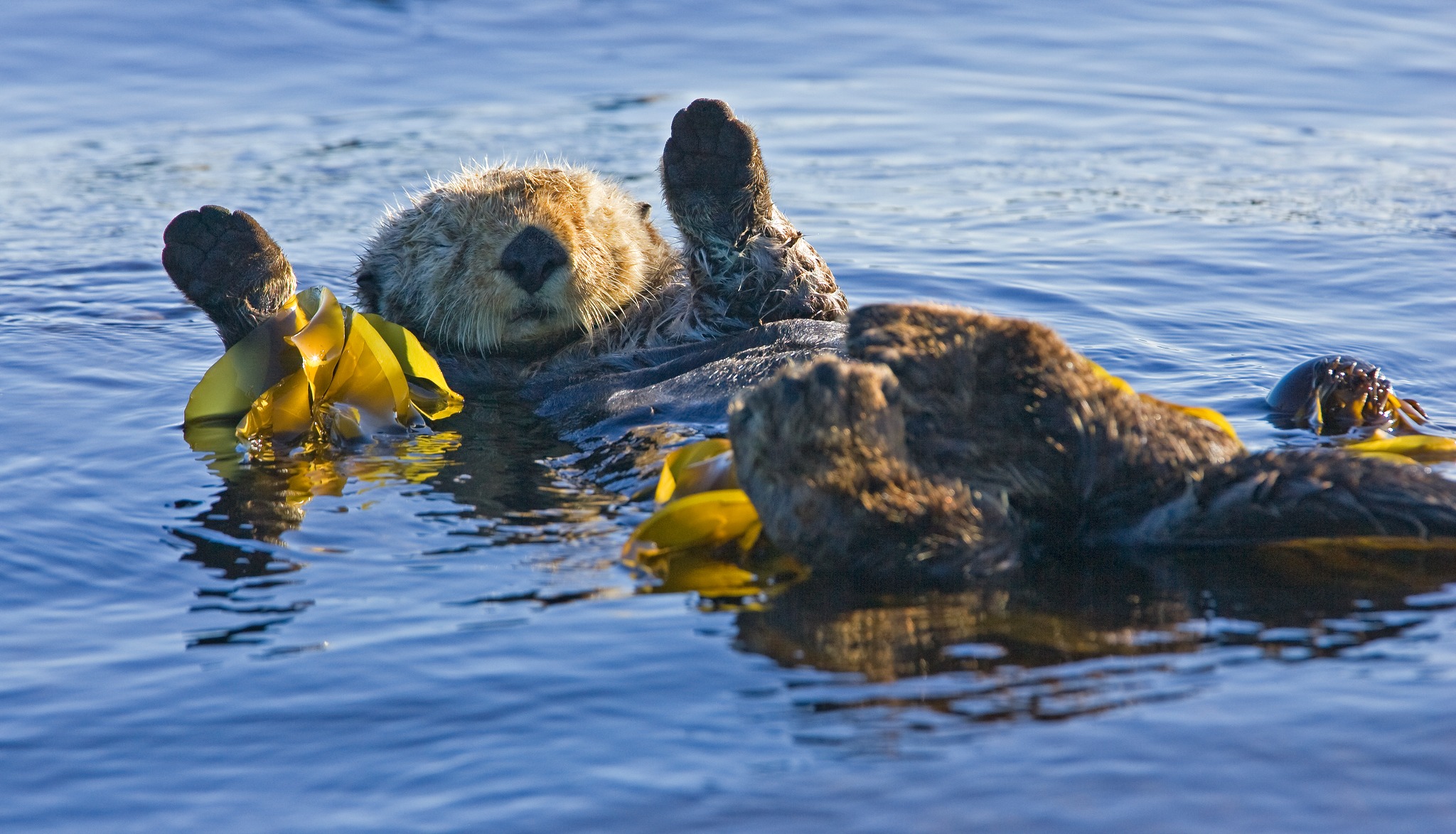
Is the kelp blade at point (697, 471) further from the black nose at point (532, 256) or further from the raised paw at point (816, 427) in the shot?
the black nose at point (532, 256)

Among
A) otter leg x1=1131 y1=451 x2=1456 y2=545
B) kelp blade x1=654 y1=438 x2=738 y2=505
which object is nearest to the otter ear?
kelp blade x1=654 y1=438 x2=738 y2=505

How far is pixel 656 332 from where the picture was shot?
4.85 metres

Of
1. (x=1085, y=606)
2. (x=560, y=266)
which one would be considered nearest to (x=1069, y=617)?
(x=1085, y=606)

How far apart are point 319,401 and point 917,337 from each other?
2233 millimetres

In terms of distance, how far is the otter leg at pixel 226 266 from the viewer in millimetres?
4070

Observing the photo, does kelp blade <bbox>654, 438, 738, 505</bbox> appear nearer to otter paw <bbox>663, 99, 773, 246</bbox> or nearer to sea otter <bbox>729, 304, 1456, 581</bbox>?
sea otter <bbox>729, 304, 1456, 581</bbox>

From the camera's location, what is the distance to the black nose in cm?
432

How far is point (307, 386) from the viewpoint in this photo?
4.17 metres

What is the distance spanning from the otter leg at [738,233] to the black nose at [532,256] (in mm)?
415

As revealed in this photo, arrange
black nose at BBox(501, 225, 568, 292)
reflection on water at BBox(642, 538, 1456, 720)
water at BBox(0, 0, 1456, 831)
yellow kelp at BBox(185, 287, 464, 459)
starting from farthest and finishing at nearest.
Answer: black nose at BBox(501, 225, 568, 292)
yellow kelp at BBox(185, 287, 464, 459)
reflection on water at BBox(642, 538, 1456, 720)
water at BBox(0, 0, 1456, 831)

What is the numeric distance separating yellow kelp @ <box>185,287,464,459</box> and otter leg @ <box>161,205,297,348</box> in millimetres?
102

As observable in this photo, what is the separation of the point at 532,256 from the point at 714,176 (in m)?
0.61

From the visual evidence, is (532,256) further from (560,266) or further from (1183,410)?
(1183,410)

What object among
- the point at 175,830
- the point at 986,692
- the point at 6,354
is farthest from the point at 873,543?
the point at 6,354
